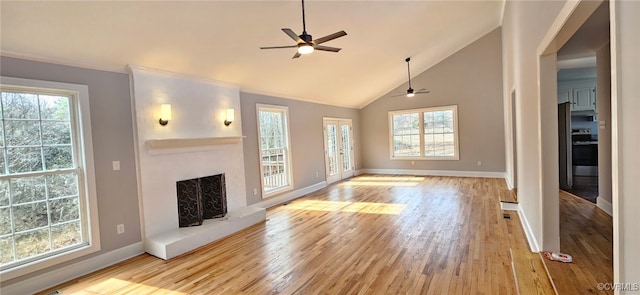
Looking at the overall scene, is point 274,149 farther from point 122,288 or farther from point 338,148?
point 122,288

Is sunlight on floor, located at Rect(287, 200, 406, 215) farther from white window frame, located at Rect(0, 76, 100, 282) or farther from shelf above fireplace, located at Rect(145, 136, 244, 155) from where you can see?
white window frame, located at Rect(0, 76, 100, 282)

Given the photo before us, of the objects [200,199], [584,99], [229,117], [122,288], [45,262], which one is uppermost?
[584,99]

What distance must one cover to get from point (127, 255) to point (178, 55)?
255 cm

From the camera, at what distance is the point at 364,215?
4934 millimetres

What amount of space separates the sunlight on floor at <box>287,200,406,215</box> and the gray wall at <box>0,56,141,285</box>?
282 cm

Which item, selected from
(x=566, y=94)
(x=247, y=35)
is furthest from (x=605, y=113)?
(x=247, y=35)

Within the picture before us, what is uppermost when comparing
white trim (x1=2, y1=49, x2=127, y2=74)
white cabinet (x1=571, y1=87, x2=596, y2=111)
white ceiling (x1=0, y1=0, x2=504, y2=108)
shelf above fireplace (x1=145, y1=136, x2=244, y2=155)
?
white ceiling (x1=0, y1=0, x2=504, y2=108)

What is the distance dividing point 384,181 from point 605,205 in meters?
4.52

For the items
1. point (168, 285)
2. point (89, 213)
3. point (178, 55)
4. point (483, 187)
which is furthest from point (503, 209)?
point (89, 213)

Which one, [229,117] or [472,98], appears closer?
[229,117]

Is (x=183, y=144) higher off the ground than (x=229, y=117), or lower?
lower

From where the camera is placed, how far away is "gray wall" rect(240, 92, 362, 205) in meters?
5.46

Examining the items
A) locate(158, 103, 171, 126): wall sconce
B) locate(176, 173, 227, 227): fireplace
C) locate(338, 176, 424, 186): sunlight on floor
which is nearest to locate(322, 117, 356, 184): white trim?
locate(338, 176, 424, 186): sunlight on floor

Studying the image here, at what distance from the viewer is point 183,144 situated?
4.20m
